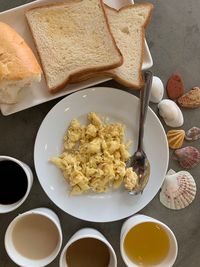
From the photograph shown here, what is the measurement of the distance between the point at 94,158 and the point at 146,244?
304 mm

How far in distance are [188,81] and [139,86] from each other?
191 millimetres

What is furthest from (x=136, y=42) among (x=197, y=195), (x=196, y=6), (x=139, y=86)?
(x=197, y=195)

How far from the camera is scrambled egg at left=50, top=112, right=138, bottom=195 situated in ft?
3.87

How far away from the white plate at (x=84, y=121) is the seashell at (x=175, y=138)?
71mm

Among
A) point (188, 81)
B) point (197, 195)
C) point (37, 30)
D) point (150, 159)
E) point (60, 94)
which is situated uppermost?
point (37, 30)

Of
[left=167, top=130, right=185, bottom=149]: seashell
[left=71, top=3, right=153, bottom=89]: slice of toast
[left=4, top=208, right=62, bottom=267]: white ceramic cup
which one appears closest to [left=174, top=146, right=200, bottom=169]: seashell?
[left=167, top=130, right=185, bottom=149]: seashell

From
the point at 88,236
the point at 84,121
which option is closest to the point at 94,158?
the point at 84,121

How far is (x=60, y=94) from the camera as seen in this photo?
46.8 inches

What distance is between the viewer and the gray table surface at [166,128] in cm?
126

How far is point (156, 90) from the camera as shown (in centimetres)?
126

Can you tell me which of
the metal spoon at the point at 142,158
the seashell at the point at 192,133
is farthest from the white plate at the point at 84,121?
the seashell at the point at 192,133

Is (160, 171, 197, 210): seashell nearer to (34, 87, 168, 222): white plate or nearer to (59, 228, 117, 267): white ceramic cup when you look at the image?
(34, 87, 168, 222): white plate

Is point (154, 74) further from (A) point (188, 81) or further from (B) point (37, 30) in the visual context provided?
(B) point (37, 30)

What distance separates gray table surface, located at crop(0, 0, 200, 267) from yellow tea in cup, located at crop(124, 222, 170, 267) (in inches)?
3.4
